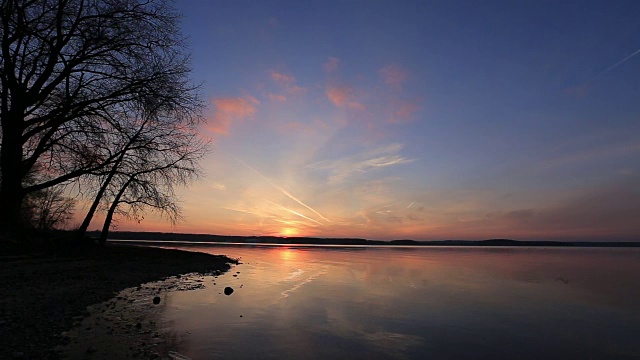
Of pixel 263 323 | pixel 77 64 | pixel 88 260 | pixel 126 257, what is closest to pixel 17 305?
pixel 263 323

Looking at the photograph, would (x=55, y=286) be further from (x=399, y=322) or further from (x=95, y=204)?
(x=95, y=204)

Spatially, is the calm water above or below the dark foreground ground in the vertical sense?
below

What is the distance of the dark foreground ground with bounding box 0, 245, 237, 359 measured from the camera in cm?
852

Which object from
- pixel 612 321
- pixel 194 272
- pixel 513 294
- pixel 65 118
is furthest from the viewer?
pixel 194 272

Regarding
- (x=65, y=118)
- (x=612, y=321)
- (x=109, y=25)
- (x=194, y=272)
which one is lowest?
(x=612, y=321)

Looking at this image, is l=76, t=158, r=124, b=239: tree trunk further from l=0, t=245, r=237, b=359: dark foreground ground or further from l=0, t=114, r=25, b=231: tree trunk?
l=0, t=114, r=25, b=231: tree trunk

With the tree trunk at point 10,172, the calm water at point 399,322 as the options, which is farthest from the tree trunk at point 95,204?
the calm water at point 399,322

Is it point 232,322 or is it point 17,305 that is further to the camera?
point 232,322

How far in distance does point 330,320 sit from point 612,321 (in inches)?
432

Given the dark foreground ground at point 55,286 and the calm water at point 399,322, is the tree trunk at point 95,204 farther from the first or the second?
the calm water at point 399,322

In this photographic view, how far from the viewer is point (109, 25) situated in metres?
18.5

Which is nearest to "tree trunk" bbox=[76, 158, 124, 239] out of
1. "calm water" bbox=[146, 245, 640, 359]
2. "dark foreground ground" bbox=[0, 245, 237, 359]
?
"dark foreground ground" bbox=[0, 245, 237, 359]

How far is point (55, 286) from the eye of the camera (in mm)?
14797

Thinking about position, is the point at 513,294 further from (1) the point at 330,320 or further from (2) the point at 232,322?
(2) the point at 232,322
